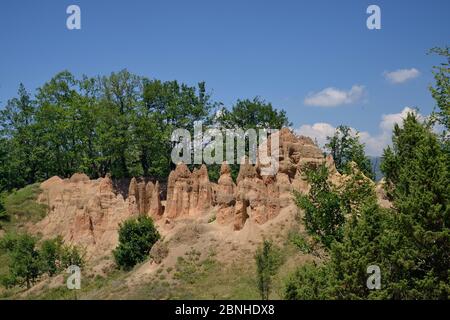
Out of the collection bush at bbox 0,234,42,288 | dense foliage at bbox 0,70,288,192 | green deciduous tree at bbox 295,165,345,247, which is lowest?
bush at bbox 0,234,42,288

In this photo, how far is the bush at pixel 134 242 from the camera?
38.3 m

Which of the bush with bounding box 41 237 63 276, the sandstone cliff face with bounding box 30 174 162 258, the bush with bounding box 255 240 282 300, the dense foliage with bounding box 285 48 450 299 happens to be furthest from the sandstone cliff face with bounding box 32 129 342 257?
the dense foliage with bounding box 285 48 450 299

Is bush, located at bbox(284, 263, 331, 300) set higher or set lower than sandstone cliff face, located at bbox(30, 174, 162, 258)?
lower

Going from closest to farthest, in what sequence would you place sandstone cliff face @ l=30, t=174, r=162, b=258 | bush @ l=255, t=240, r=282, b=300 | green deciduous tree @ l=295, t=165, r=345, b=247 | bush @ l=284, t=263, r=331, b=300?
bush @ l=284, t=263, r=331, b=300, bush @ l=255, t=240, r=282, b=300, green deciduous tree @ l=295, t=165, r=345, b=247, sandstone cliff face @ l=30, t=174, r=162, b=258

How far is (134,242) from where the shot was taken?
38.4m

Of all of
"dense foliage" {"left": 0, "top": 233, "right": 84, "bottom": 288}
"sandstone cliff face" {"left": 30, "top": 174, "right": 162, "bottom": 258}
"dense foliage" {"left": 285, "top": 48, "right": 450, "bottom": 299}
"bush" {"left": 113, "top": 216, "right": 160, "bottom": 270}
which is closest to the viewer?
"dense foliage" {"left": 285, "top": 48, "right": 450, "bottom": 299}

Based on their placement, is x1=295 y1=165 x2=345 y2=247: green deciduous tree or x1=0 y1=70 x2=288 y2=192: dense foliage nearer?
x1=295 y1=165 x2=345 y2=247: green deciduous tree

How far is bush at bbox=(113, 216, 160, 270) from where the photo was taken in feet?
126

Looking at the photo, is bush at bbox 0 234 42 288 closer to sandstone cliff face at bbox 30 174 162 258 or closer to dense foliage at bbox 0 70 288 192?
sandstone cliff face at bbox 30 174 162 258

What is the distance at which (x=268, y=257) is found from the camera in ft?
95.5

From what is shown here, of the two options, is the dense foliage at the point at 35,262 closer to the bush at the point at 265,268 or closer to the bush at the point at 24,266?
the bush at the point at 24,266

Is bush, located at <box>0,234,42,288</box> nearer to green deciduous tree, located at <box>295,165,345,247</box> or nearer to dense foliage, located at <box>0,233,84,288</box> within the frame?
dense foliage, located at <box>0,233,84,288</box>

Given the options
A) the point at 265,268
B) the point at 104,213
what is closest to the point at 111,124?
the point at 104,213
